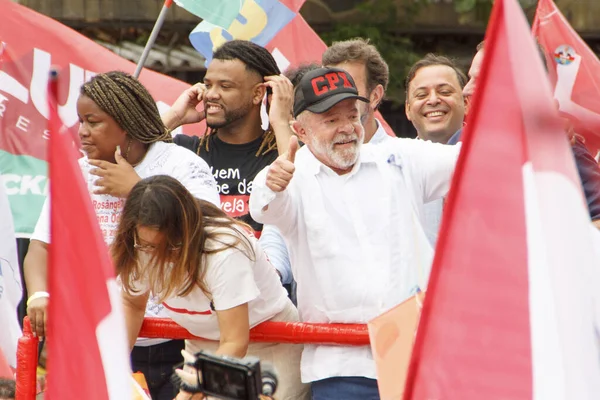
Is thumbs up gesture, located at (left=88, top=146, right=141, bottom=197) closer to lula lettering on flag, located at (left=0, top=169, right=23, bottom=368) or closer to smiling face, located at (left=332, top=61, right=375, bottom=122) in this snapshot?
lula lettering on flag, located at (left=0, top=169, right=23, bottom=368)

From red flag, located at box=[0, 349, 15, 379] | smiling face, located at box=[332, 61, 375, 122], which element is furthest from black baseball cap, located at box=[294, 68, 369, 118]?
red flag, located at box=[0, 349, 15, 379]

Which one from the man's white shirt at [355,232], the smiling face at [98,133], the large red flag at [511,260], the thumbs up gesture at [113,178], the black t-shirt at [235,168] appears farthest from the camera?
the black t-shirt at [235,168]

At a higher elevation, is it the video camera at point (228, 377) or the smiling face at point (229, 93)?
the smiling face at point (229, 93)

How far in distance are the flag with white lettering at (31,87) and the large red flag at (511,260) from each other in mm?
4078

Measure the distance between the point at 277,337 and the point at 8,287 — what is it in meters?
1.79

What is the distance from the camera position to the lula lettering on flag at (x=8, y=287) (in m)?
5.05

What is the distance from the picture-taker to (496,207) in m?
2.41

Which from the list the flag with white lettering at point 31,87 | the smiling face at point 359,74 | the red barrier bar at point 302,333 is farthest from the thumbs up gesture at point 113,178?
the flag with white lettering at point 31,87

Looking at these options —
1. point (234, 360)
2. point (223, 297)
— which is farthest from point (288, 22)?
point (234, 360)

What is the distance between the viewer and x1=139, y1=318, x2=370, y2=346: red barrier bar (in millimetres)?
3998

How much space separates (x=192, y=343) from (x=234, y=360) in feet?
4.67

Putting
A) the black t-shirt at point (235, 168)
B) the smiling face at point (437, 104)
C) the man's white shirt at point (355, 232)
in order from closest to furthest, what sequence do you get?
the man's white shirt at point (355, 232) → the black t-shirt at point (235, 168) → the smiling face at point (437, 104)

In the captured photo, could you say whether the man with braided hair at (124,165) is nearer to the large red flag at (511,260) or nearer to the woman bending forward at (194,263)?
the woman bending forward at (194,263)

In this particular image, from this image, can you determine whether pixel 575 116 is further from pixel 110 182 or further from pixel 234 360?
pixel 234 360
